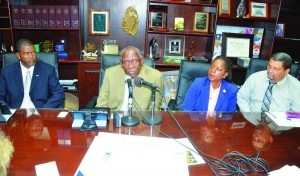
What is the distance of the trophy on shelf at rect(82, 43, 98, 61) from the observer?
10.6 ft

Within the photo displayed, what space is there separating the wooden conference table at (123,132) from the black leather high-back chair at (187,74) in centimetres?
56

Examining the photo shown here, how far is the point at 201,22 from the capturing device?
3.46m

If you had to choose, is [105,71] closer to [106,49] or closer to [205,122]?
[205,122]

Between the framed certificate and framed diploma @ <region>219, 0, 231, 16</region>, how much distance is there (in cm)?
32

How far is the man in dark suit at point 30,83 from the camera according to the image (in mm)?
2297

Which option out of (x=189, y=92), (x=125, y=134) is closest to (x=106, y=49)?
(x=189, y=92)

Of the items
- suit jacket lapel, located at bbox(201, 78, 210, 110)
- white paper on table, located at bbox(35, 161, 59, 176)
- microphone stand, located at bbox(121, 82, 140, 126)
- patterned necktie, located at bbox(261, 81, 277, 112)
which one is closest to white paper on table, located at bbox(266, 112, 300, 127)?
patterned necktie, located at bbox(261, 81, 277, 112)

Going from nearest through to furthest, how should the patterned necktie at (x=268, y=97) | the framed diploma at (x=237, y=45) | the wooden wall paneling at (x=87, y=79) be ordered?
the patterned necktie at (x=268, y=97), the wooden wall paneling at (x=87, y=79), the framed diploma at (x=237, y=45)

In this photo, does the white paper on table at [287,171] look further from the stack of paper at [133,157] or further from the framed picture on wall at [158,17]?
the framed picture on wall at [158,17]

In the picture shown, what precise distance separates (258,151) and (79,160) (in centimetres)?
93

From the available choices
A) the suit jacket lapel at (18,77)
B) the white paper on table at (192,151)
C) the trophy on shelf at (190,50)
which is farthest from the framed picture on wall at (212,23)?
the suit jacket lapel at (18,77)

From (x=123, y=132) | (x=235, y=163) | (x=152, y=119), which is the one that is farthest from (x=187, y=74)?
(x=235, y=163)

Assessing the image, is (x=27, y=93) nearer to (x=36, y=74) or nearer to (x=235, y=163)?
(x=36, y=74)

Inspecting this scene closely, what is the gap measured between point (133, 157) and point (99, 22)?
251 centimetres
